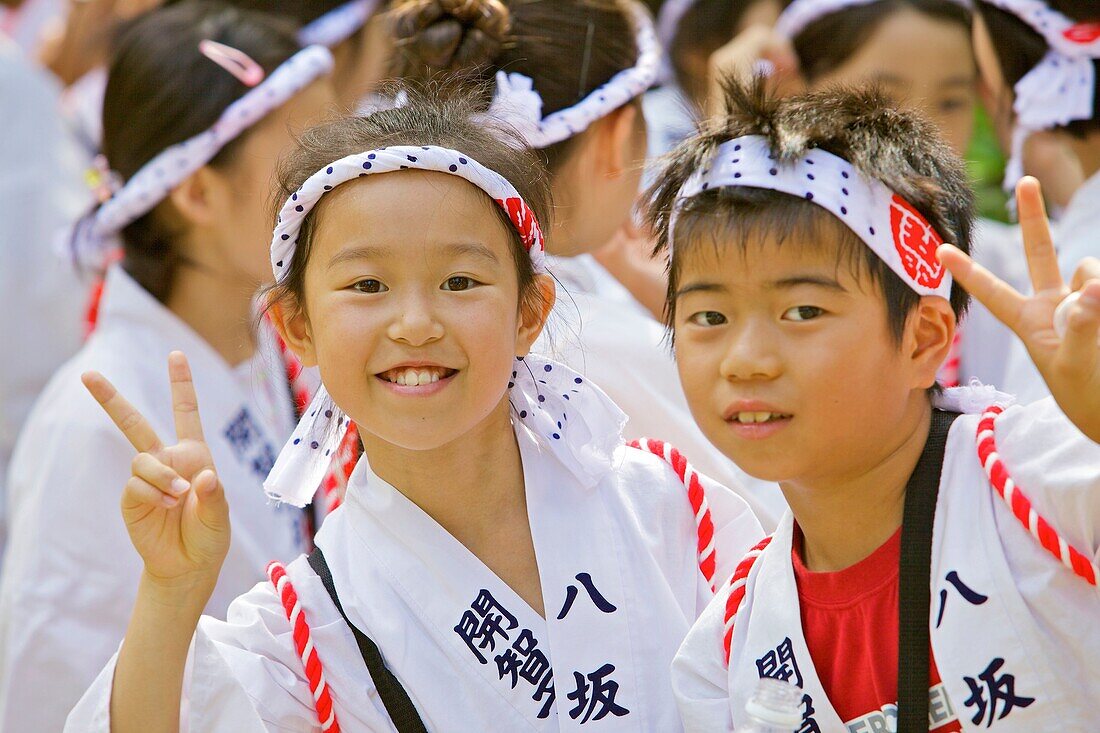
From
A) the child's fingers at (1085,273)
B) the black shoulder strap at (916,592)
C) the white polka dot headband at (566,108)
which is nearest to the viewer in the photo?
the child's fingers at (1085,273)

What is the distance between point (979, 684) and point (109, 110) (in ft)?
9.77

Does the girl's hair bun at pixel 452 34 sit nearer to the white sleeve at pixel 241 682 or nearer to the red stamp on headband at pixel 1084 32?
the white sleeve at pixel 241 682

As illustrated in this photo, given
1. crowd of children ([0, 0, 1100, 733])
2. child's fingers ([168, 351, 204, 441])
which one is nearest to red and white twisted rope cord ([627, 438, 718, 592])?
crowd of children ([0, 0, 1100, 733])

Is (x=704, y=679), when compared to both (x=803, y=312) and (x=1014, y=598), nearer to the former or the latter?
(x=1014, y=598)

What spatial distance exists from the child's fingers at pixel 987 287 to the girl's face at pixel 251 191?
2.32 m

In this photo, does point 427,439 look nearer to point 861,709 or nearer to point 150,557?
point 150,557

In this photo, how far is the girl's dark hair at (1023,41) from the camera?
348 centimetres

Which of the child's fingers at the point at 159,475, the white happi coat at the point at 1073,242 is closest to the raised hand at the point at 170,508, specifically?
the child's fingers at the point at 159,475

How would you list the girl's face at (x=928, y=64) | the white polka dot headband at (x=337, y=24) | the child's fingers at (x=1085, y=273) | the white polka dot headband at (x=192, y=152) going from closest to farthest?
the child's fingers at (x=1085, y=273) < the white polka dot headband at (x=192, y=152) < the girl's face at (x=928, y=64) < the white polka dot headband at (x=337, y=24)

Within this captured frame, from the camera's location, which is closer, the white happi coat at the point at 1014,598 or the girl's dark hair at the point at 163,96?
the white happi coat at the point at 1014,598

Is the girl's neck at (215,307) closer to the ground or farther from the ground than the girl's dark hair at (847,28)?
closer to the ground

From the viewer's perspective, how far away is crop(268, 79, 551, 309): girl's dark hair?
2451 millimetres

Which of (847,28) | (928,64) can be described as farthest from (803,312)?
(847,28)

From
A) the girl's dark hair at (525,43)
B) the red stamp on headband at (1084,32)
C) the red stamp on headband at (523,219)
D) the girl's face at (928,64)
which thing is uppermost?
the girl's face at (928,64)
